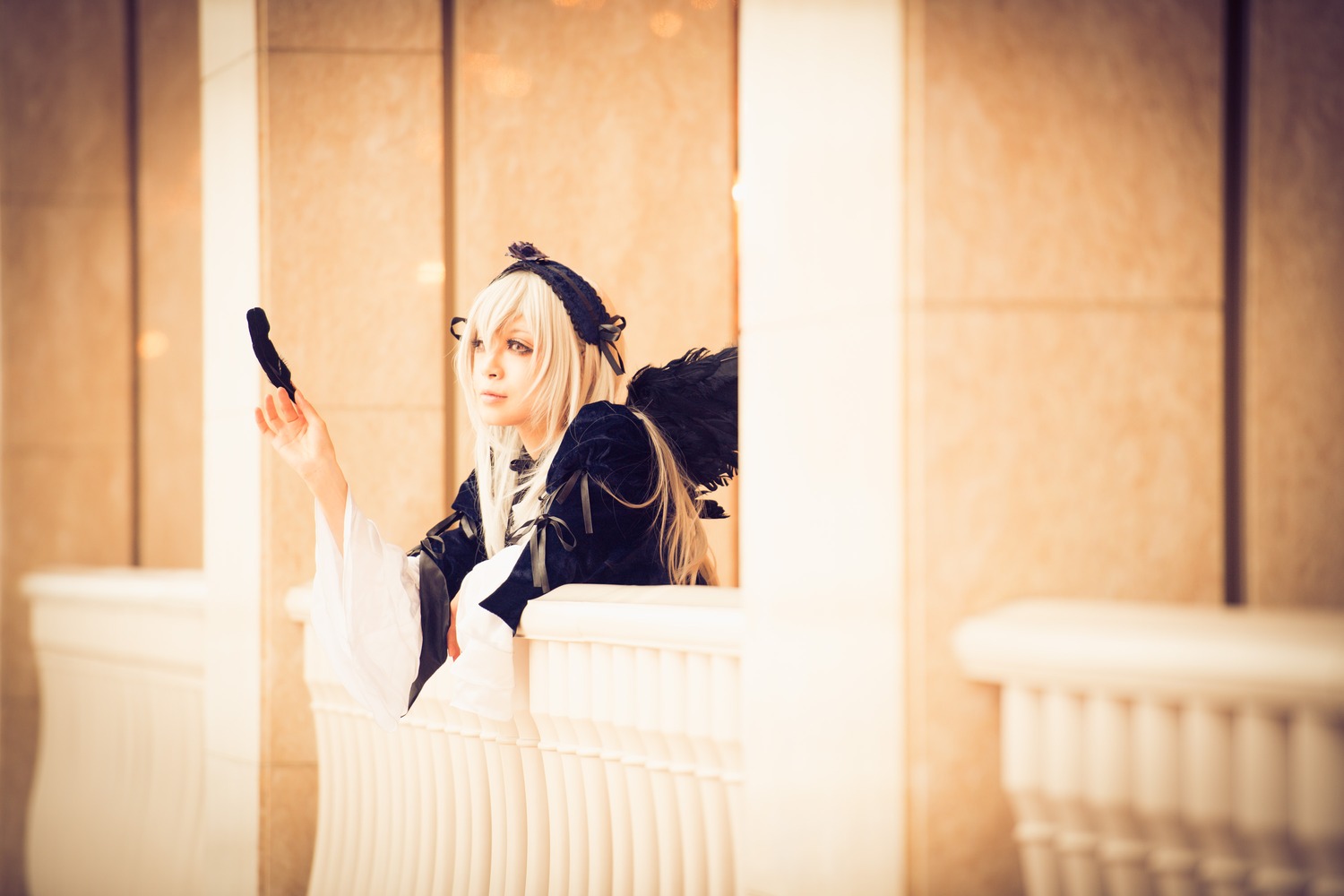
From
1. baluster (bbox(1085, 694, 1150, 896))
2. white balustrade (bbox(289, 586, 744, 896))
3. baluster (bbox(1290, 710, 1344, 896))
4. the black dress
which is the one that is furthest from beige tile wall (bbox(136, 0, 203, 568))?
baluster (bbox(1290, 710, 1344, 896))

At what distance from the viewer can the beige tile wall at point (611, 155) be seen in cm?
374

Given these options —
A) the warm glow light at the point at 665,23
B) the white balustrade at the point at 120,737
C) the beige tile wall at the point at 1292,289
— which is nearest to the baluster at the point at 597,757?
the beige tile wall at the point at 1292,289

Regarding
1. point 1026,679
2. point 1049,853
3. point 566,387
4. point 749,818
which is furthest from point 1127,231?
point 566,387

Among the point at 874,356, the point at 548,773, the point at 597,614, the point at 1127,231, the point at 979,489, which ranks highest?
the point at 1127,231

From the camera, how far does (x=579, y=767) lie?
258cm

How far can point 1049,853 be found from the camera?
1.75 meters

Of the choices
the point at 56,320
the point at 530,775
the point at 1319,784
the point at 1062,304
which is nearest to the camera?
the point at 1319,784

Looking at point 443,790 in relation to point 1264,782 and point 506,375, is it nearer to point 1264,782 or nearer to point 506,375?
point 506,375

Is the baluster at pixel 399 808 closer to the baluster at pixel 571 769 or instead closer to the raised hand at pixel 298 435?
the baluster at pixel 571 769

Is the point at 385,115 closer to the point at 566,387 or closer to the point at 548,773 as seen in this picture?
the point at 566,387

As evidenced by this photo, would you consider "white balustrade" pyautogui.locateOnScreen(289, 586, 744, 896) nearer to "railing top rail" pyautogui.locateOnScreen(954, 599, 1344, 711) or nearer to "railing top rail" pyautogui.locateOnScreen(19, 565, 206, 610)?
"railing top rail" pyautogui.locateOnScreen(954, 599, 1344, 711)

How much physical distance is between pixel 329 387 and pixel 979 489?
7.45 ft

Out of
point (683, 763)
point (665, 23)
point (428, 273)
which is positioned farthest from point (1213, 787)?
point (665, 23)

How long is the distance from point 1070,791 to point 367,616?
1.65 m
